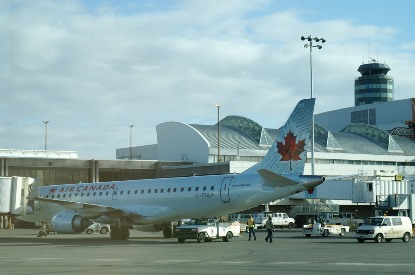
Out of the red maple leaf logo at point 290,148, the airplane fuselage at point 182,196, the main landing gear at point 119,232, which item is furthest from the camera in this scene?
the main landing gear at point 119,232

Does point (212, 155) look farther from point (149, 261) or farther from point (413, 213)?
point (149, 261)

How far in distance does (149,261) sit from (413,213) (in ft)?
121

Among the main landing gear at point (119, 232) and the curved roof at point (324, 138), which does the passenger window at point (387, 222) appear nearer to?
the main landing gear at point (119, 232)

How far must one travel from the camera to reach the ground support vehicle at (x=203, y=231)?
41375 mm

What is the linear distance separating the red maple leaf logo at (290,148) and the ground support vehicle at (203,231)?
5.78 m

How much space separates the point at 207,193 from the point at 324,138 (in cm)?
7746

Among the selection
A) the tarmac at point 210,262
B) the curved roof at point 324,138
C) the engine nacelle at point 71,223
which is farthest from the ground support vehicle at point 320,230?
the curved roof at point 324,138

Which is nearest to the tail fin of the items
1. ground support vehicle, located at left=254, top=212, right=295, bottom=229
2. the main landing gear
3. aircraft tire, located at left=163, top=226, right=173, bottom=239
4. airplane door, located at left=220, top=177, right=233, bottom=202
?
airplane door, located at left=220, top=177, right=233, bottom=202

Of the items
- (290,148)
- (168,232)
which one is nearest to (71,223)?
(168,232)

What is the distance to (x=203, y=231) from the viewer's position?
4150 cm

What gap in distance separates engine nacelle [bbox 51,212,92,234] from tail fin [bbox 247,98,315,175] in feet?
40.1

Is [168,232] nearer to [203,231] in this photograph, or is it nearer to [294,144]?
[203,231]

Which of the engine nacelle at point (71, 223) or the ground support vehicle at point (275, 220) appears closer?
the engine nacelle at point (71, 223)

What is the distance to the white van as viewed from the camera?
42250mm
